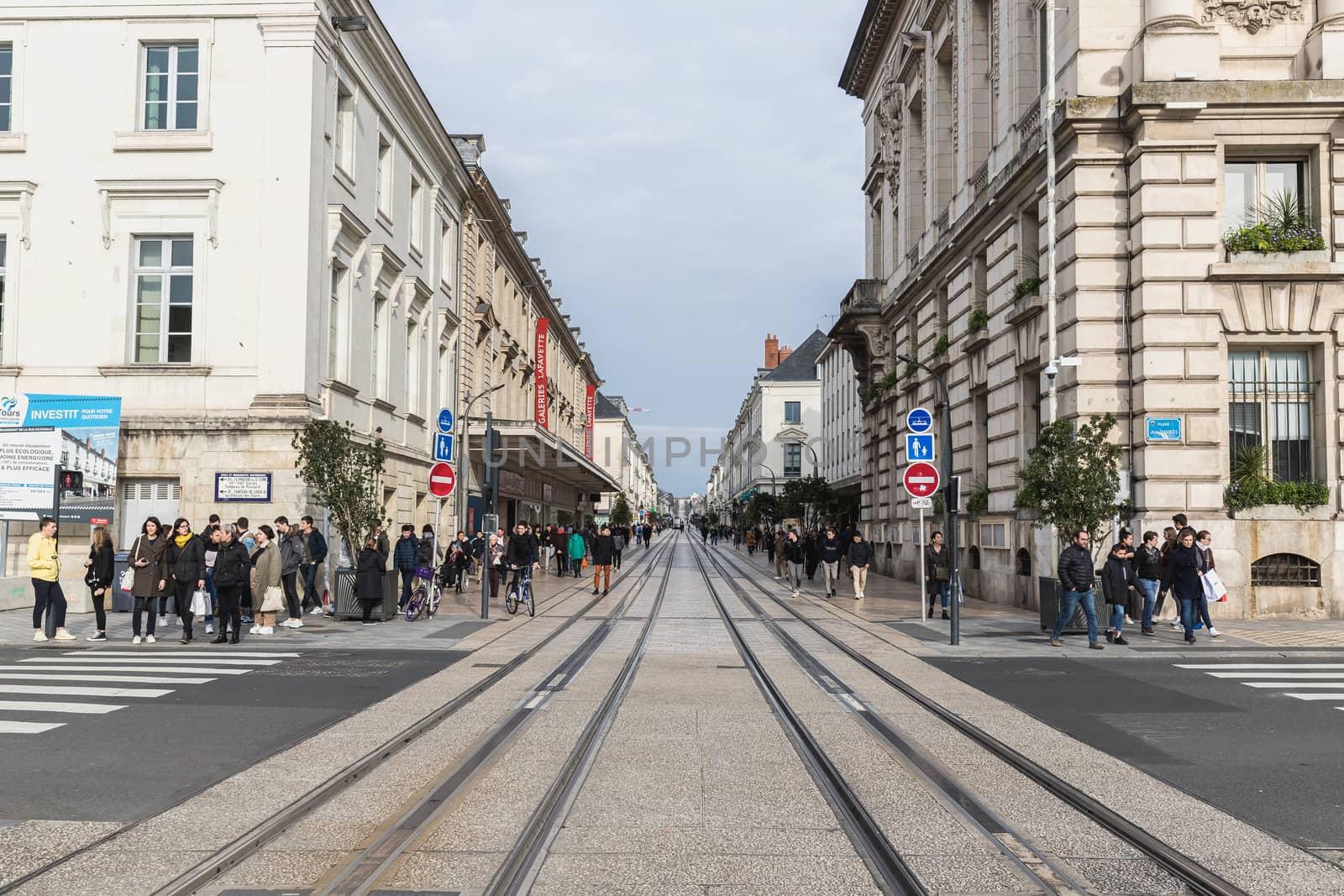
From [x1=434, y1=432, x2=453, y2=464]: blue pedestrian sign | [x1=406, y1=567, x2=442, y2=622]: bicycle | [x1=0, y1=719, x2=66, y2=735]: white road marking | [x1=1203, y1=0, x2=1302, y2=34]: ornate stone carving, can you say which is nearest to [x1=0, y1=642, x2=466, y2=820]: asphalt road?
[x1=0, y1=719, x2=66, y2=735]: white road marking

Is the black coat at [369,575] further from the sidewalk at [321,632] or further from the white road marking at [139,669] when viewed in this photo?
the white road marking at [139,669]

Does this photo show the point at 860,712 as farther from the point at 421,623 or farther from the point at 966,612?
the point at 966,612

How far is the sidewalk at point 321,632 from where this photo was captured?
1548cm

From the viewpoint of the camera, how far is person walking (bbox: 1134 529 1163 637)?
56.2ft

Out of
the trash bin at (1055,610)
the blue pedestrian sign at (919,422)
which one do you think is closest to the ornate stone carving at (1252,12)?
the blue pedestrian sign at (919,422)

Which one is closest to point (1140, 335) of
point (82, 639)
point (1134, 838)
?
point (1134, 838)

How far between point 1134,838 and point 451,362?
31.9 meters

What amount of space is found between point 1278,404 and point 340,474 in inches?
662

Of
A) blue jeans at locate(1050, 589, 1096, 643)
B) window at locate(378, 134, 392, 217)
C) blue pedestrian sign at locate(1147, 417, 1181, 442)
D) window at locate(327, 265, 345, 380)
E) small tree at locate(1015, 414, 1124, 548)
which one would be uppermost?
window at locate(378, 134, 392, 217)

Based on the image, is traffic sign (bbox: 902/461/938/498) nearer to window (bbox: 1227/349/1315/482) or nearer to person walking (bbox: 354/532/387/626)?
window (bbox: 1227/349/1315/482)

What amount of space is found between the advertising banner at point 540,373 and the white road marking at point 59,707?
42.6m

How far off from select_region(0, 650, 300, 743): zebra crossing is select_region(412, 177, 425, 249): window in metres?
19.0

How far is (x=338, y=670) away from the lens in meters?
12.7

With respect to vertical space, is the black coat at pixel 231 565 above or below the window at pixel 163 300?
below
